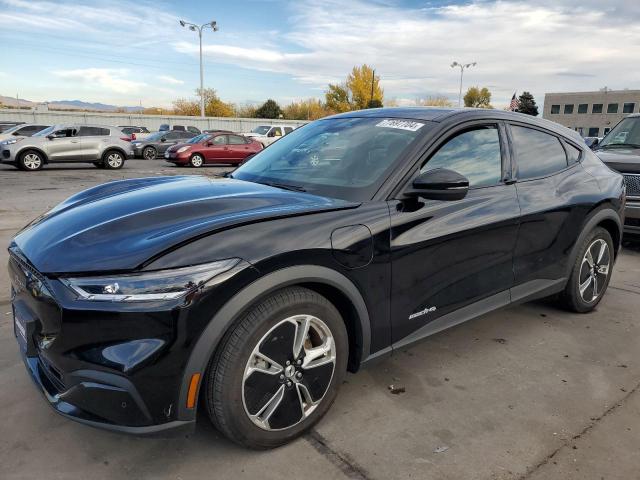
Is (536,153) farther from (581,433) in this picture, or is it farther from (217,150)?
(217,150)

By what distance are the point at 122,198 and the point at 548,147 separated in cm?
302

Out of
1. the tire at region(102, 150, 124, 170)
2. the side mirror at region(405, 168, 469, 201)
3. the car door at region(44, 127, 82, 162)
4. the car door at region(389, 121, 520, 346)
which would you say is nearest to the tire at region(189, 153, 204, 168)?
the tire at region(102, 150, 124, 170)

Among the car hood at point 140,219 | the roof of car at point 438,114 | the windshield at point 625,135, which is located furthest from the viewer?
the windshield at point 625,135

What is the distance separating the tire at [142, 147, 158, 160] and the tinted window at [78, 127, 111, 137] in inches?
223

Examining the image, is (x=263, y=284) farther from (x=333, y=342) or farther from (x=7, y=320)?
(x=7, y=320)

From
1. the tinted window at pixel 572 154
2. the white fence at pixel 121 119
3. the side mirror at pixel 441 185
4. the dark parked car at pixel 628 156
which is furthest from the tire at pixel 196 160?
the white fence at pixel 121 119

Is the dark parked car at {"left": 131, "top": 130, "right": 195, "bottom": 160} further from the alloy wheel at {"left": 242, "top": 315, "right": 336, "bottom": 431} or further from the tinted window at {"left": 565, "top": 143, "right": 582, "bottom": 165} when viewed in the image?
the alloy wheel at {"left": 242, "top": 315, "right": 336, "bottom": 431}

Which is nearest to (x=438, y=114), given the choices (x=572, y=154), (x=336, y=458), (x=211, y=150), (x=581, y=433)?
(x=572, y=154)

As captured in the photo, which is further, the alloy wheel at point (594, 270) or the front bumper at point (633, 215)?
the front bumper at point (633, 215)

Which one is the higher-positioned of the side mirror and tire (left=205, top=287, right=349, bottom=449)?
the side mirror

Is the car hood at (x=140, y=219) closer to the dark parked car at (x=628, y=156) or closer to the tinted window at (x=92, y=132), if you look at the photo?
the dark parked car at (x=628, y=156)

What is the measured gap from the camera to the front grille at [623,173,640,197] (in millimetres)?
6083

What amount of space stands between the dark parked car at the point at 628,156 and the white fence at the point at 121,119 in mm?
31904

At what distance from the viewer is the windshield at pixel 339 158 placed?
109 inches
